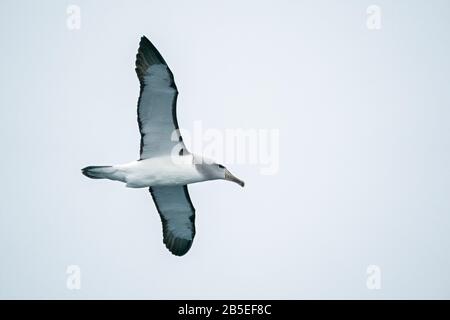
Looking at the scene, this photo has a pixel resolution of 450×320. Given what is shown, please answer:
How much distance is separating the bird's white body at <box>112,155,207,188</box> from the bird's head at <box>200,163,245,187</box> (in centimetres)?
21

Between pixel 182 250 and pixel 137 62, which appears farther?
pixel 182 250

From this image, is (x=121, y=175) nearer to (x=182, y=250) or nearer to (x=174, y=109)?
(x=174, y=109)

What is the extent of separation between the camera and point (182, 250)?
793 inches

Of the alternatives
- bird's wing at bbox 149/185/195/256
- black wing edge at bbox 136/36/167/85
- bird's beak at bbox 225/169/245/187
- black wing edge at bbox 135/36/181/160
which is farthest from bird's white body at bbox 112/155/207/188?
black wing edge at bbox 136/36/167/85

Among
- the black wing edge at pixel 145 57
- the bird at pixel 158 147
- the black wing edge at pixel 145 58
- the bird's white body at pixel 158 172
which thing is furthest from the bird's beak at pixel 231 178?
the black wing edge at pixel 145 57

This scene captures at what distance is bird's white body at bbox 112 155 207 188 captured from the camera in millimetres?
17375

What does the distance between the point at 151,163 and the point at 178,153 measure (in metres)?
0.73

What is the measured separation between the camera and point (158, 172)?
17.5 m

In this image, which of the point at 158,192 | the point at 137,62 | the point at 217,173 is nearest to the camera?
the point at 137,62

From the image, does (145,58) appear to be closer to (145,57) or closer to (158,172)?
(145,57)

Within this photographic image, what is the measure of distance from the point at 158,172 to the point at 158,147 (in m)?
0.66

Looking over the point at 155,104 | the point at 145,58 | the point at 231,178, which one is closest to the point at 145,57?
the point at 145,58
